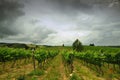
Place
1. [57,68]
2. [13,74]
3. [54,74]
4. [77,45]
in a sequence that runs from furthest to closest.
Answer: [77,45], [57,68], [54,74], [13,74]

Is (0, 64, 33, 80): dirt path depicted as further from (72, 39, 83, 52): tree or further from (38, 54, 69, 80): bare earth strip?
(72, 39, 83, 52): tree

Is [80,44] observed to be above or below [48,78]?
above

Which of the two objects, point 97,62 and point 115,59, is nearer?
point 97,62

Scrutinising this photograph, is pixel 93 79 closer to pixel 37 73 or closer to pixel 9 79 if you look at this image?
pixel 37 73

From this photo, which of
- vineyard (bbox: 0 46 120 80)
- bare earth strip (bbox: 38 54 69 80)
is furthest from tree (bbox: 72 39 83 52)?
bare earth strip (bbox: 38 54 69 80)

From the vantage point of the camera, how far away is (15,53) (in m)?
42.0

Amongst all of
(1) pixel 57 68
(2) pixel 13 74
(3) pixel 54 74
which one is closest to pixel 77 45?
(1) pixel 57 68

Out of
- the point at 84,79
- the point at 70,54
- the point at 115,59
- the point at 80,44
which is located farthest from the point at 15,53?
the point at 80,44

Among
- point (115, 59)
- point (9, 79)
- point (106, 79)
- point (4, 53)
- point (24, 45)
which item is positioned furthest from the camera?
point (24, 45)

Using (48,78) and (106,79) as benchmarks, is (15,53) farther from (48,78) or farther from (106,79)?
(106,79)

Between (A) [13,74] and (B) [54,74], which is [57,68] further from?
(A) [13,74]

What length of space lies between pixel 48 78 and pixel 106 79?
929 centimetres

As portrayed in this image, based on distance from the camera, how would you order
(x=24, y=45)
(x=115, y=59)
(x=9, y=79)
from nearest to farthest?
(x=9, y=79), (x=115, y=59), (x=24, y=45)

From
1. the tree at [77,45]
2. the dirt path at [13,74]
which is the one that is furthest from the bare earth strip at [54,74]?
the tree at [77,45]
